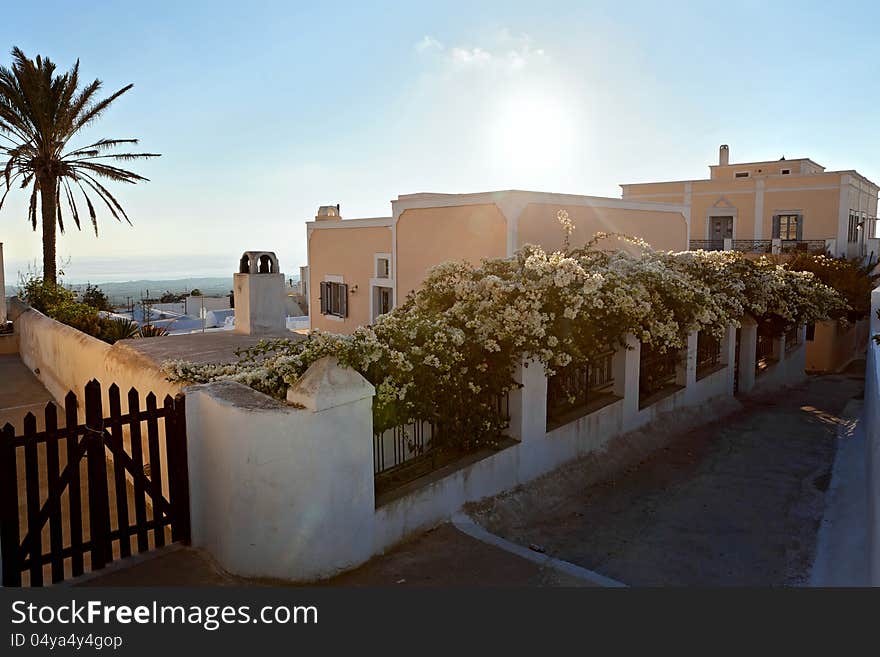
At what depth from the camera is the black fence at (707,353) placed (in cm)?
1240

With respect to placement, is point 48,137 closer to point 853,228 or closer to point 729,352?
point 729,352

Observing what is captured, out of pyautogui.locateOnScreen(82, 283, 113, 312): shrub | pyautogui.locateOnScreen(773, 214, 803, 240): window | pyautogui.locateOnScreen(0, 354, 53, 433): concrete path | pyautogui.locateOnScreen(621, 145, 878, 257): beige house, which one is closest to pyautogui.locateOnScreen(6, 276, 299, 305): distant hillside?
pyautogui.locateOnScreen(82, 283, 113, 312): shrub

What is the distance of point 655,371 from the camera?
35.2 ft

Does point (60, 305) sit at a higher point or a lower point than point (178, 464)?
higher

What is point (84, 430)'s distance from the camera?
457 centimetres

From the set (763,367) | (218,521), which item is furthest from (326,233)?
(218,521)

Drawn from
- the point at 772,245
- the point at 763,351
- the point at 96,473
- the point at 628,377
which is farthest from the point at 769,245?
the point at 96,473

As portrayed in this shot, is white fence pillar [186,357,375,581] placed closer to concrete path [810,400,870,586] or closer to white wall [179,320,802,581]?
white wall [179,320,802,581]

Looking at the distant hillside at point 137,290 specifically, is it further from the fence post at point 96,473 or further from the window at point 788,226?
the window at point 788,226

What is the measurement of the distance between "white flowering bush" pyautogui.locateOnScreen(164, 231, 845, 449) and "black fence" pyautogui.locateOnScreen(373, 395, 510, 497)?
10cm

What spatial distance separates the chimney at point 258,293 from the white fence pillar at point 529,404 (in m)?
4.89

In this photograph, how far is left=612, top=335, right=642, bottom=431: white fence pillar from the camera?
30.7 ft

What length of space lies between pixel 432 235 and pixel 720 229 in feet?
72.8

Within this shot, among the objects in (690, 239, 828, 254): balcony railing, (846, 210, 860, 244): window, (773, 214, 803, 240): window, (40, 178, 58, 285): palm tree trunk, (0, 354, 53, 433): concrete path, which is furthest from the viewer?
(846, 210, 860, 244): window
